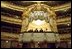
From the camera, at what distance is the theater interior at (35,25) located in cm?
1755

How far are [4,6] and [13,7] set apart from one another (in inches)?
59.8

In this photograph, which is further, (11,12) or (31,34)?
(11,12)

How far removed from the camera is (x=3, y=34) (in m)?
18.2

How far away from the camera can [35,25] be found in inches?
771

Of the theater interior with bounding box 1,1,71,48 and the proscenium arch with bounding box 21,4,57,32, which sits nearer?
the theater interior with bounding box 1,1,71,48

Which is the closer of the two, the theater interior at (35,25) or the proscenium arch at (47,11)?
the theater interior at (35,25)

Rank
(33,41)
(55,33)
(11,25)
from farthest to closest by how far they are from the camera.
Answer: (11,25) → (55,33) → (33,41)

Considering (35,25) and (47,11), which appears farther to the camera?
(47,11)

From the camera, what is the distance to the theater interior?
17.5 meters

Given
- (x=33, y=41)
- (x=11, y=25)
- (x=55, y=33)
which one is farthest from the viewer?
(x=11, y=25)

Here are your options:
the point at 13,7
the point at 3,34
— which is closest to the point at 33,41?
the point at 3,34

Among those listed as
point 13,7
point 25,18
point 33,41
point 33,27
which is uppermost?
point 13,7

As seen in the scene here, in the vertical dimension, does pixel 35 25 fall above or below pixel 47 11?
below

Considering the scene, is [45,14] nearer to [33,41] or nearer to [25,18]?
[25,18]
